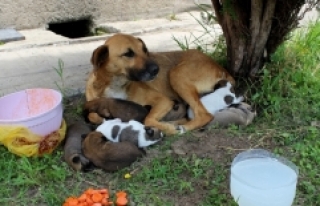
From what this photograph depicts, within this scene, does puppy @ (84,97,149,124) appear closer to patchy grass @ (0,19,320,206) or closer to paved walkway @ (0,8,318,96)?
patchy grass @ (0,19,320,206)

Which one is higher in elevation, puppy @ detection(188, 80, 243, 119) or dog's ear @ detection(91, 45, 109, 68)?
dog's ear @ detection(91, 45, 109, 68)

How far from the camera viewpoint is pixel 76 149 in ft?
13.2

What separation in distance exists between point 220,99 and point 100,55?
1.21 m

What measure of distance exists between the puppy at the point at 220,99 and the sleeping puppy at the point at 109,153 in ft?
3.49

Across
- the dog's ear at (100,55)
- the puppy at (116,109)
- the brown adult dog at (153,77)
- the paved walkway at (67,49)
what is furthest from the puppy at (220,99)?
the paved walkway at (67,49)

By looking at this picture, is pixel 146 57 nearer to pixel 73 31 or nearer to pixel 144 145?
pixel 144 145

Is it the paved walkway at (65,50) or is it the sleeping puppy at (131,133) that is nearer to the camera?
the sleeping puppy at (131,133)

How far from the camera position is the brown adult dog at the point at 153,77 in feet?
14.9

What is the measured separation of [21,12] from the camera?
7457 mm

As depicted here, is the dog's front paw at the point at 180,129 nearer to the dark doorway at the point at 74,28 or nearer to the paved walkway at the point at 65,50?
the paved walkway at the point at 65,50

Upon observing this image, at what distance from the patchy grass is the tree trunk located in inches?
8.7

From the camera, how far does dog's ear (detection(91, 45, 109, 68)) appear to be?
4500 millimetres

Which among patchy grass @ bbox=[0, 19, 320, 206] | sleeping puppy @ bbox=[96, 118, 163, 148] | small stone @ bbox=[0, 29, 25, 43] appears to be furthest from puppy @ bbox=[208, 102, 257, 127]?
small stone @ bbox=[0, 29, 25, 43]

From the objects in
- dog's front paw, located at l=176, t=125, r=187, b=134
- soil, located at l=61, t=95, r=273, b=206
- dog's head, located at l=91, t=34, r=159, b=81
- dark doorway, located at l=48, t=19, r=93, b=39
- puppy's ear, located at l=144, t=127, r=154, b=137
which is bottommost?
dark doorway, located at l=48, t=19, r=93, b=39
